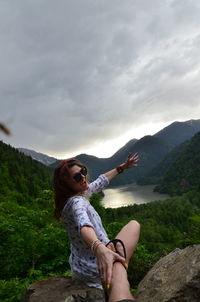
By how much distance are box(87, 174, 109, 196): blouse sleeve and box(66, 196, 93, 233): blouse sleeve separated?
1.18 m

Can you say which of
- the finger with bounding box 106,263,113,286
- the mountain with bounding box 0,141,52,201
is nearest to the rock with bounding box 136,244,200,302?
the finger with bounding box 106,263,113,286

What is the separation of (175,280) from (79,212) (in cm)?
144

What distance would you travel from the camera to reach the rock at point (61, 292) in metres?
3.51

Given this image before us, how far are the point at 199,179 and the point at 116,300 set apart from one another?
7224 inches

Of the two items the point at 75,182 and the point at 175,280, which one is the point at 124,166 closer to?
the point at 75,182

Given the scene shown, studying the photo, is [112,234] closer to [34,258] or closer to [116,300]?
[34,258]

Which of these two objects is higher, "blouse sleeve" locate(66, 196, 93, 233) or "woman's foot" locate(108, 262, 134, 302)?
"blouse sleeve" locate(66, 196, 93, 233)

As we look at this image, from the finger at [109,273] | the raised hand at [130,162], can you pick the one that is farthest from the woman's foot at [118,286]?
the raised hand at [130,162]

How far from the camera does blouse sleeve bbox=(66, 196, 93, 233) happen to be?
112 inches

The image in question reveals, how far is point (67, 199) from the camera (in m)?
3.60

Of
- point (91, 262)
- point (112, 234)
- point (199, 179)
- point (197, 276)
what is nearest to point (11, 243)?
point (112, 234)

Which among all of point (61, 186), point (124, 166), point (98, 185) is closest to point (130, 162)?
point (124, 166)

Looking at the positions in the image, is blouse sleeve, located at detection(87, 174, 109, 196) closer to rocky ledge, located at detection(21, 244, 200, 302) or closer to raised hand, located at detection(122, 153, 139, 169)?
raised hand, located at detection(122, 153, 139, 169)

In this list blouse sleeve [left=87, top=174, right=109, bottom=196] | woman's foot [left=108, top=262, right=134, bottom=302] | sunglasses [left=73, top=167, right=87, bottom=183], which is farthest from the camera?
blouse sleeve [left=87, top=174, right=109, bottom=196]
